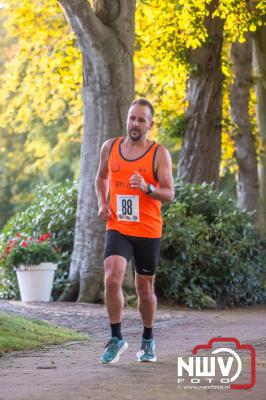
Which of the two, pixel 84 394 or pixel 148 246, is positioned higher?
pixel 148 246

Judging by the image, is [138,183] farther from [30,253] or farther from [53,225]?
[53,225]

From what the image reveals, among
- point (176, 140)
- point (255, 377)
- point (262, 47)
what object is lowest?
point (255, 377)

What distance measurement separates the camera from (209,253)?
17750mm

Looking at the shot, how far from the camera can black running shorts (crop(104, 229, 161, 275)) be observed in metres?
8.38

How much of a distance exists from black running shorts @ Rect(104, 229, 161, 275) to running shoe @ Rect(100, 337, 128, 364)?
63cm

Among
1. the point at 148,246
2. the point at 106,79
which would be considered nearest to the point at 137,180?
the point at 148,246

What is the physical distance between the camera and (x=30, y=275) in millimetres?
16109

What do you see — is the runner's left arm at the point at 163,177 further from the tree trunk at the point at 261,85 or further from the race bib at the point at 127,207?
the tree trunk at the point at 261,85

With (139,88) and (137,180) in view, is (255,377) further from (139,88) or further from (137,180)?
(139,88)

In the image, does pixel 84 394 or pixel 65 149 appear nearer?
pixel 84 394

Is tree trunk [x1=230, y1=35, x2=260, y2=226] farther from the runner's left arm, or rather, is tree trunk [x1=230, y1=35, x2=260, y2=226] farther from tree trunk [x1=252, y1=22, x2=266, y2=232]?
the runner's left arm

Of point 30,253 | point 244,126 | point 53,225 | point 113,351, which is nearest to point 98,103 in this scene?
point 30,253

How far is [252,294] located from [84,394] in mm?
12386

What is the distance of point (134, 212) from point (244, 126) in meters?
18.2
